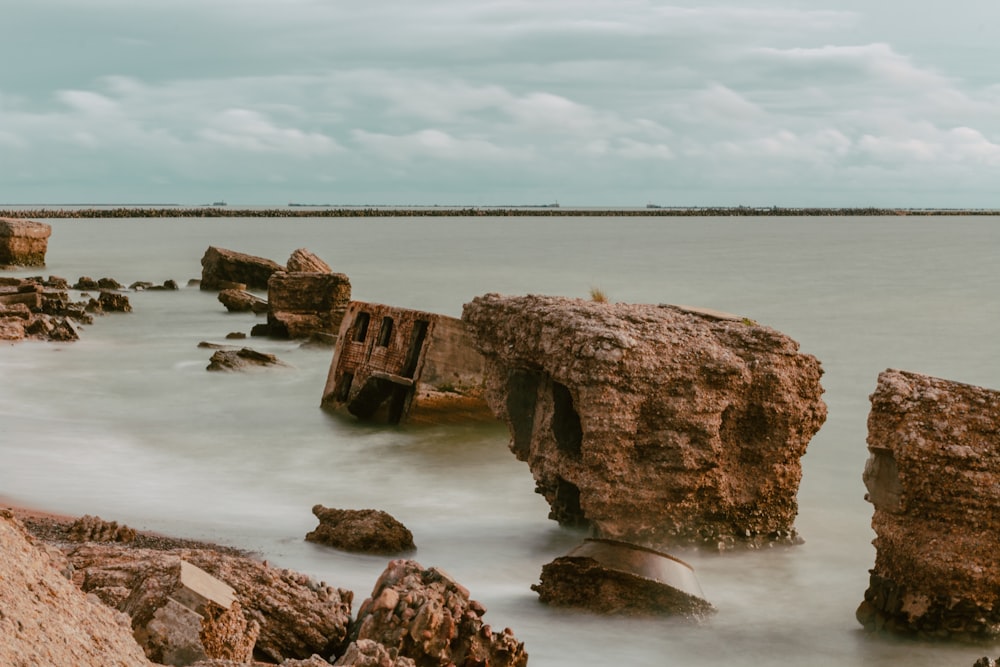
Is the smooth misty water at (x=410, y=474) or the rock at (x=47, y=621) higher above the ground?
the rock at (x=47, y=621)

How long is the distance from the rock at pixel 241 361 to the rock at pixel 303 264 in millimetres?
5380

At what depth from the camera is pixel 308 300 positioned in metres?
20.4

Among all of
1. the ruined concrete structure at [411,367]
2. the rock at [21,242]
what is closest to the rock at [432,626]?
the ruined concrete structure at [411,367]

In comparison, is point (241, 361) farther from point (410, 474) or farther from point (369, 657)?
point (369, 657)

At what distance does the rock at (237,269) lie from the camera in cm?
3003

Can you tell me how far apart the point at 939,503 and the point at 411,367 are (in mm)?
7039

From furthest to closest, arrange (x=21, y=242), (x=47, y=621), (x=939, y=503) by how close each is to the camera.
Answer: (x=21, y=242)
(x=939, y=503)
(x=47, y=621)

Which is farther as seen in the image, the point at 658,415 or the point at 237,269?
the point at 237,269

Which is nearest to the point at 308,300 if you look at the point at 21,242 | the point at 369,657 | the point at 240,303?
the point at 240,303

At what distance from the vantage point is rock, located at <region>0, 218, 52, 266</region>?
35906 millimetres

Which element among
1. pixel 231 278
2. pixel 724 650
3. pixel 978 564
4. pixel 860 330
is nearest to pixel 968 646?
pixel 978 564

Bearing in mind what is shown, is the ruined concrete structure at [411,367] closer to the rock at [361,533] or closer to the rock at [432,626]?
the rock at [361,533]

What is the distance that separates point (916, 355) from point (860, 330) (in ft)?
11.3

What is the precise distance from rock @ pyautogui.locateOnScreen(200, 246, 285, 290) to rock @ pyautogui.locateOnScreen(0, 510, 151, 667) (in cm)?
2648
